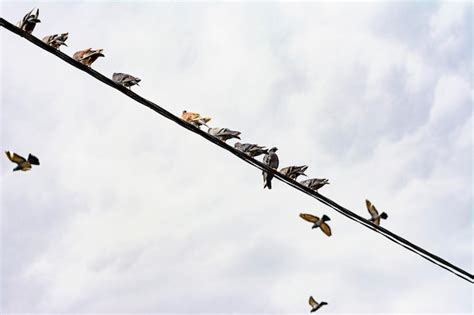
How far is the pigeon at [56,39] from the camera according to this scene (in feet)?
20.7

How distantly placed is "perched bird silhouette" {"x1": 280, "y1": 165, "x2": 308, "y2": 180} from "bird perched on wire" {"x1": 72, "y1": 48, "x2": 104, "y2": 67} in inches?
115

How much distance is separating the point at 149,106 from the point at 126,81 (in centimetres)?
115

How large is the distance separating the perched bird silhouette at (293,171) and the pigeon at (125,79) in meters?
2.36

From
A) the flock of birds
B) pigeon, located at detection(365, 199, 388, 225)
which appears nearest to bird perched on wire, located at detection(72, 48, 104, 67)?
the flock of birds

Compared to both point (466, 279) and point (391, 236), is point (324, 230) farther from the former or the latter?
point (466, 279)

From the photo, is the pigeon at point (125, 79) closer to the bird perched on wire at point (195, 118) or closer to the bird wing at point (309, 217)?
the bird perched on wire at point (195, 118)

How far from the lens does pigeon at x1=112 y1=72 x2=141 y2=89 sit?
6930 millimetres

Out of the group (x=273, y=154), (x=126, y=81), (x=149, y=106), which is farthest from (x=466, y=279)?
(x=126, y=81)

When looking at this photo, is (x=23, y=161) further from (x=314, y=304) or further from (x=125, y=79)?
(x=314, y=304)

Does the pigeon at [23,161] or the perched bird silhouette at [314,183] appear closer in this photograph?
the pigeon at [23,161]

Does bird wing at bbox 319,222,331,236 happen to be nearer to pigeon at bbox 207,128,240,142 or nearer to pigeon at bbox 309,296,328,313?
pigeon at bbox 309,296,328,313

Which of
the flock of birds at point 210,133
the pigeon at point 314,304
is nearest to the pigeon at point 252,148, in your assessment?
the flock of birds at point 210,133

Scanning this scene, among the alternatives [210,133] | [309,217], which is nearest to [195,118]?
[210,133]

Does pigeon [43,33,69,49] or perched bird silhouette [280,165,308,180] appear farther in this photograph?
perched bird silhouette [280,165,308,180]
